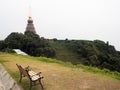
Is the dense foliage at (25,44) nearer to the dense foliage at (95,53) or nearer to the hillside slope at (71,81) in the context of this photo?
the dense foliage at (95,53)

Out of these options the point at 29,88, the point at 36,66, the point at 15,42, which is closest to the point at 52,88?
the point at 29,88

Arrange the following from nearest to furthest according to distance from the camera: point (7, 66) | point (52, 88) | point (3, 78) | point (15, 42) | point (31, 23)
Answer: point (52, 88) → point (3, 78) → point (7, 66) → point (15, 42) → point (31, 23)

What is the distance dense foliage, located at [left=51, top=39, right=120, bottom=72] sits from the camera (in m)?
52.9

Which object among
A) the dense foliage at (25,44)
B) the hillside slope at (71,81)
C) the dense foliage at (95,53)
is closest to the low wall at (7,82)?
the hillside slope at (71,81)

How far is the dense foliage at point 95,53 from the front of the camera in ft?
173

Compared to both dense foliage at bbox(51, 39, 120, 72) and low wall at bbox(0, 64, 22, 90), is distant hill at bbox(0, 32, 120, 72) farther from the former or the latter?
low wall at bbox(0, 64, 22, 90)

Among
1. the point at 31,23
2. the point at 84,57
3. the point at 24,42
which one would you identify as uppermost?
the point at 31,23

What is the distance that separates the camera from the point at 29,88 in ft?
31.8

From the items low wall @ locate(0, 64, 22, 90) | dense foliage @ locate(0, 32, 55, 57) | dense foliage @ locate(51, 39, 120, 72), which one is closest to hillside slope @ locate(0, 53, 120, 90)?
low wall @ locate(0, 64, 22, 90)

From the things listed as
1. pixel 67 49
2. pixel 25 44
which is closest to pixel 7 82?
pixel 25 44

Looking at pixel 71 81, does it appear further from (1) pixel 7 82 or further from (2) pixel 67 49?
(2) pixel 67 49

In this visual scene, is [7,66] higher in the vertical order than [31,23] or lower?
lower

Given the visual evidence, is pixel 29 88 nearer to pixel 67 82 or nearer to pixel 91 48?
pixel 67 82

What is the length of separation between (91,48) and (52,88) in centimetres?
5412
